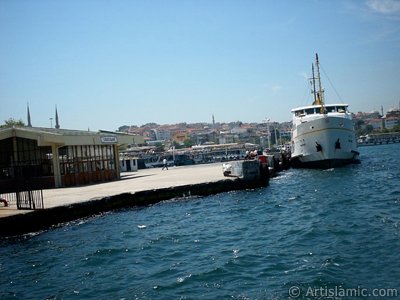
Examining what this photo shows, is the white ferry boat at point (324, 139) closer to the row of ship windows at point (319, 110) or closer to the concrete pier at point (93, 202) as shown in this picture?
the row of ship windows at point (319, 110)

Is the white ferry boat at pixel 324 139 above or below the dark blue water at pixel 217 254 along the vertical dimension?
above

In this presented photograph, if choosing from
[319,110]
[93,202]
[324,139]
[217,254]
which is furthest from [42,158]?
[319,110]

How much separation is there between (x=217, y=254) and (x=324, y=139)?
25.7m

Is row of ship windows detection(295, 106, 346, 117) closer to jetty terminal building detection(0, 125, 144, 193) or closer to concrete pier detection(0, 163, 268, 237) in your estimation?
concrete pier detection(0, 163, 268, 237)

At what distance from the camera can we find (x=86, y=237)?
43.1ft

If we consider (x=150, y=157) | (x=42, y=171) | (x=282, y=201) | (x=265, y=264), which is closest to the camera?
(x=265, y=264)

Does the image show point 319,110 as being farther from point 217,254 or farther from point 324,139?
point 217,254

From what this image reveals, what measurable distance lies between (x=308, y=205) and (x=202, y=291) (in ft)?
33.7

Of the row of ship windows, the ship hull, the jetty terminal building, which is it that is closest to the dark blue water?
the jetty terminal building

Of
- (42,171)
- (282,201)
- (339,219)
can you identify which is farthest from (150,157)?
(339,219)

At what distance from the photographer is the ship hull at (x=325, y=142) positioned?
3353 cm

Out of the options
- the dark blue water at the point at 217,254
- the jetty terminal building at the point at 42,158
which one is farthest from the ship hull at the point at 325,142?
the jetty terminal building at the point at 42,158

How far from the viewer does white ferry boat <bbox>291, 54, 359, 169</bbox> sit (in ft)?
110

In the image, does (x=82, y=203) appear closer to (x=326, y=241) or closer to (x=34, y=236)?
(x=34, y=236)
